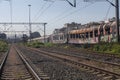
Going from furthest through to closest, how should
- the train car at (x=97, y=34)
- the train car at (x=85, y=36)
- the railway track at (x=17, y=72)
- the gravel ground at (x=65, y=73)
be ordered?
the train car at (x=85, y=36), the train car at (x=97, y=34), the railway track at (x=17, y=72), the gravel ground at (x=65, y=73)

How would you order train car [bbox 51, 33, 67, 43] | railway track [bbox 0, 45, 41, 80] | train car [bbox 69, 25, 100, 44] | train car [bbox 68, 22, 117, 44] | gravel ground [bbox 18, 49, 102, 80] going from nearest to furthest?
gravel ground [bbox 18, 49, 102, 80] → railway track [bbox 0, 45, 41, 80] → train car [bbox 68, 22, 117, 44] → train car [bbox 69, 25, 100, 44] → train car [bbox 51, 33, 67, 43]

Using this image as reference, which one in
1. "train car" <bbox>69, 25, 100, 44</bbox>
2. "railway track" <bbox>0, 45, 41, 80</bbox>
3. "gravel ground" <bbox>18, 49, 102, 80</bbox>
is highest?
"train car" <bbox>69, 25, 100, 44</bbox>

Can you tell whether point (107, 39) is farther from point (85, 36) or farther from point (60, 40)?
point (60, 40)

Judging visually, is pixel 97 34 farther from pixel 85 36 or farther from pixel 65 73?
pixel 65 73

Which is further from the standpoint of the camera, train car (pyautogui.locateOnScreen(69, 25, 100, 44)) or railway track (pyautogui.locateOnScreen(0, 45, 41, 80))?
train car (pyautogui.locateOnScreen(69, 25, 100, 44))

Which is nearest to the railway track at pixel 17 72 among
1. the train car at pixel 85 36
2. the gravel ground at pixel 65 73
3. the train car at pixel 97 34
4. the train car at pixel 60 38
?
the gravel ground at pixel 65 73

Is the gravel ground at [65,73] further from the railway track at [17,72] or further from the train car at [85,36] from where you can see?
the train car at [85,36]

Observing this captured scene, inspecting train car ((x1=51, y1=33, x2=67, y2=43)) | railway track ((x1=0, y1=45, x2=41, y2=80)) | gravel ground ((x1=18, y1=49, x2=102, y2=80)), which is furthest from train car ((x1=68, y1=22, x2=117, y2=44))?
gravel ground ((x1=18, y1=49, x2=102, y2=80))

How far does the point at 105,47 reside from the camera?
33.9 meters

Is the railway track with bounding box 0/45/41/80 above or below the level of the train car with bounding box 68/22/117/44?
below

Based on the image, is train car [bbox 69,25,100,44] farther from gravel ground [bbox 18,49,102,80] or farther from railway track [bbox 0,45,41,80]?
gravel ground [bbox 18,49,102,80]

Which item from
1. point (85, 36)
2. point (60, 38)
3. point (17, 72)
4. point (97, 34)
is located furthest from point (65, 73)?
point (60, 38)

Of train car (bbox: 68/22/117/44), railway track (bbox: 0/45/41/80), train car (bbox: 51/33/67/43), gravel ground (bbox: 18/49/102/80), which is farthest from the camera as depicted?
train car (bbox: 51/33/67/43)

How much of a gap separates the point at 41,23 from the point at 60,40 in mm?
13590
